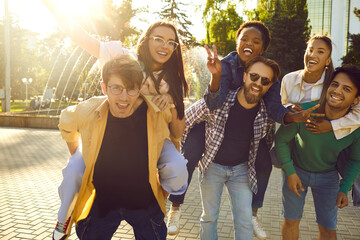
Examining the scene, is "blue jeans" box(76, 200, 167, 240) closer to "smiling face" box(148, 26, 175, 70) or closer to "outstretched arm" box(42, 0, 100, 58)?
"smiling face" box(148, 26, 175, 70)

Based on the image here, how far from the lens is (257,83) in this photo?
2.93m

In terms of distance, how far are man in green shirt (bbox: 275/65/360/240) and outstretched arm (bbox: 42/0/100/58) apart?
1.86 metres

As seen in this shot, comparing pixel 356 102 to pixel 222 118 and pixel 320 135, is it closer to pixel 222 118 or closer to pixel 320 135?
pixel 320 135

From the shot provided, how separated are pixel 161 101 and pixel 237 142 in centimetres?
91

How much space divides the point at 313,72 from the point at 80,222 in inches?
96.3

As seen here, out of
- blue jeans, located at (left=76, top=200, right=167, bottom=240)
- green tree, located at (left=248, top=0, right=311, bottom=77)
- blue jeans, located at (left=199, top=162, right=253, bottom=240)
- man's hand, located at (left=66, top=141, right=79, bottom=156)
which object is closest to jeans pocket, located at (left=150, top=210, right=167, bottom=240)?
blue jeans, located at (left=76, top=200, right=167, bottom=240)

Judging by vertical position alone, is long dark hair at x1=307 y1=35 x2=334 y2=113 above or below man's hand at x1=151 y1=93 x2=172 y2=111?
above

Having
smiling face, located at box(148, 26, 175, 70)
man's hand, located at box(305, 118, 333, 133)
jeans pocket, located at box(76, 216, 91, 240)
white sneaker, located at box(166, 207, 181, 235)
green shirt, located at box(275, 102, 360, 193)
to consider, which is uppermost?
smiling face, located at box(148, 26, 175, 70)

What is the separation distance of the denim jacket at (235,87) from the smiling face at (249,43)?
0.08 meters

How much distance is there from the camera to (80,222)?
102 inches

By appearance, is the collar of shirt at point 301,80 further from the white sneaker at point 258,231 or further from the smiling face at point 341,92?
the white sneaker at point 258,231

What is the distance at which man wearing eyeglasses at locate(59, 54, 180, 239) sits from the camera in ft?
7.82

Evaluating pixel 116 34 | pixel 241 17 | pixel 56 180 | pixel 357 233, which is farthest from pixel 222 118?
pixel 116 34

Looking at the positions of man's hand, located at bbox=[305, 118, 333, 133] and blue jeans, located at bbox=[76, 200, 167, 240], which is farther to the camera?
man's hand, located at bbox=[305, 118, 333, 133]
